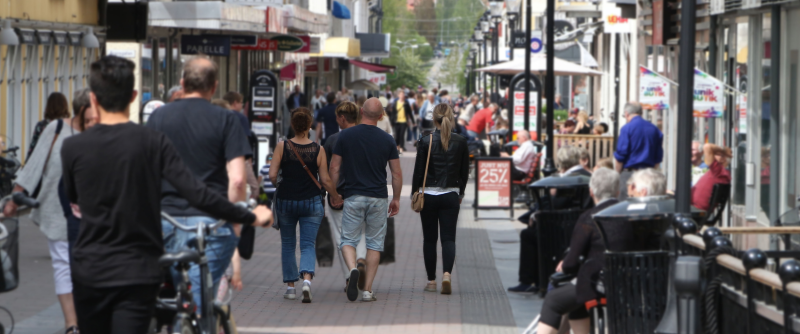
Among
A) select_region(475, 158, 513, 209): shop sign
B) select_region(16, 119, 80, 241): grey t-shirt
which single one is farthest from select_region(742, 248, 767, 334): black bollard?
select_region(475, 158, 513, 209): shop sign

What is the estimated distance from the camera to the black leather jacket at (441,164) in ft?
30.2

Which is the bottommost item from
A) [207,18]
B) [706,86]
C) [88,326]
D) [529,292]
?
[529,292]

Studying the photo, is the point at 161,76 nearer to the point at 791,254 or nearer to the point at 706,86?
the point at 706,86

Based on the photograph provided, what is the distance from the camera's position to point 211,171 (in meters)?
5.01

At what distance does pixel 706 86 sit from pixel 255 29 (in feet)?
52.2

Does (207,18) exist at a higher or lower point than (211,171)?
higher

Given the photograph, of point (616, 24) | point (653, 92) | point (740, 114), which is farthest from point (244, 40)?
point (740, 114)

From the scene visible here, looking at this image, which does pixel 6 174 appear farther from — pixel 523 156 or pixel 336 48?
pixel 336 48

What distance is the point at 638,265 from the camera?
5453 millimetres

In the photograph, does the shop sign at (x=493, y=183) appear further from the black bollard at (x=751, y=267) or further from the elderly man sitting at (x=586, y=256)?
the black bollard at (x=751, y=267)

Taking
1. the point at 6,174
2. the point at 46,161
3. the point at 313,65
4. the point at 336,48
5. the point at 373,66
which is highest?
the point at 336,48

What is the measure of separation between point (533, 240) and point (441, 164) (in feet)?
3.30

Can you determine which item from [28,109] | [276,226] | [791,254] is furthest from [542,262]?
[28,109]

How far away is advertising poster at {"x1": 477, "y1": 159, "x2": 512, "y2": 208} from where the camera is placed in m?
15.2
